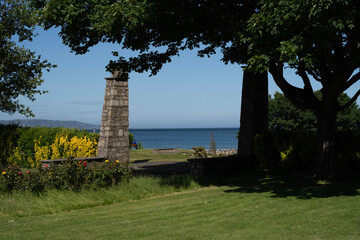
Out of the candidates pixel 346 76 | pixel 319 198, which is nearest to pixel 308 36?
pixel 346 76

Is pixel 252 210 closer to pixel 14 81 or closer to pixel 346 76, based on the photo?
pixel 346 76

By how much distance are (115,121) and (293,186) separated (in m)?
9.55

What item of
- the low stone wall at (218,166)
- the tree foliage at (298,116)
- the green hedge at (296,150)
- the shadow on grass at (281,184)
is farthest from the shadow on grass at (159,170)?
the tree foliage at (298,116)

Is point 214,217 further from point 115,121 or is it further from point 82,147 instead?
point 82,147

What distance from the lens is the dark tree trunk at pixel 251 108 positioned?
59.4ft

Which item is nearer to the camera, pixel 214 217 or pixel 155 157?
pixel 214 217

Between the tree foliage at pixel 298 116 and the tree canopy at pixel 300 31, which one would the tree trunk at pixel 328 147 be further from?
the tree foliage at pixel 298 116

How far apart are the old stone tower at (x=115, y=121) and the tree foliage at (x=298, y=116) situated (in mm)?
24939

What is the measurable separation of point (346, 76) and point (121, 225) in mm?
8987

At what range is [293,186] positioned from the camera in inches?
512

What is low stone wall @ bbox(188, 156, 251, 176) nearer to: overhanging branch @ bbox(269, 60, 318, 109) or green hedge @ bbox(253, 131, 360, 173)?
green hedge @ bbox(253, 131, 360, 173)

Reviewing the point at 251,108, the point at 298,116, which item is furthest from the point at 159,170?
the point at 298,116

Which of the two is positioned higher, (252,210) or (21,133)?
(21,133)

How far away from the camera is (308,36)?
10188 millimetres
